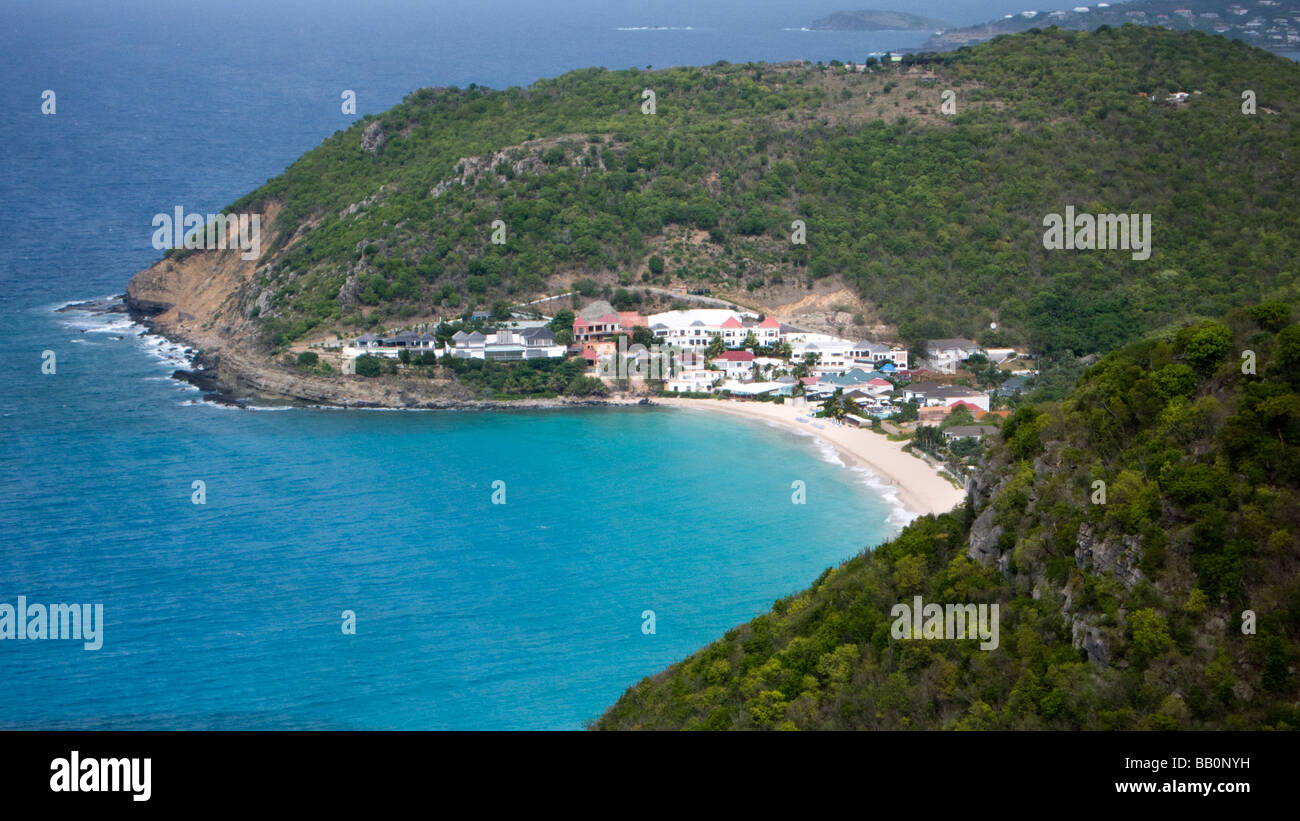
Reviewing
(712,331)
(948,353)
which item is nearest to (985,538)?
(948,353)

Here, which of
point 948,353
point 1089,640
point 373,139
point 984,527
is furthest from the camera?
point 373,139

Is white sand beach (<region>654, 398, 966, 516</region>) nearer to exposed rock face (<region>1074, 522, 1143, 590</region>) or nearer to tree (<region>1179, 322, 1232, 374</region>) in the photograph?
tree (<region>1179, 322, 1232, 374</region>)

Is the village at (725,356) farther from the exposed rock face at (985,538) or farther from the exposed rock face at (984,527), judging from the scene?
the exposed rock face at (985,538)

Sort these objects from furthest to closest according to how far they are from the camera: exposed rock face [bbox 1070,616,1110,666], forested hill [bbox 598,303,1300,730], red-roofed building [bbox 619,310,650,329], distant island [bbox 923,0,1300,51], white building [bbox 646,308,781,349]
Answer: distant island [bbox 923,0,1300,51] < red-roofed building [bbox 619,310,650,329] < white building [bbox 646,308,781,349] < exposed rock face [bbox 1070,616,1110,666] < forested hill [bbox 598,303,1300,730]

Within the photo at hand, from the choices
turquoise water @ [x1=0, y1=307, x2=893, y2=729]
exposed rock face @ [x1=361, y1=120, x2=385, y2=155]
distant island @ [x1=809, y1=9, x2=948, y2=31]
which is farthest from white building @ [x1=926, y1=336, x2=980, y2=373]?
distant island @ [x1=809, y1=9, x2=948, y2=31]

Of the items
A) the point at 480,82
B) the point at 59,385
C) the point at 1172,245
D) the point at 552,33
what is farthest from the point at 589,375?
the point at 552,33

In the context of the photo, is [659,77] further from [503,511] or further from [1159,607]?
[1159,607]

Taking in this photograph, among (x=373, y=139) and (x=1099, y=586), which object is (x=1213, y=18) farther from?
(x=1099, y=586)

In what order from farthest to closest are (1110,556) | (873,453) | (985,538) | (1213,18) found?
(1213,18)
(873,453)
(985,538)
(1110,556)
